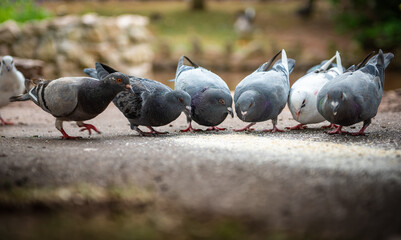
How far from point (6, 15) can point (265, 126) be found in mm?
8646

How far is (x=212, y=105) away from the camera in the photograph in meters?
4.80

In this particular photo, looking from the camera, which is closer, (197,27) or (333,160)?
(333,160)

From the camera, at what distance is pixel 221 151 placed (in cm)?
367

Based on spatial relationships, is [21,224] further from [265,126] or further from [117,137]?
[265,126]

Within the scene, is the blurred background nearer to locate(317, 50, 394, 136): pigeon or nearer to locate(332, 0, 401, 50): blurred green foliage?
locate(332, 0, 401, 50): blurred green foliage

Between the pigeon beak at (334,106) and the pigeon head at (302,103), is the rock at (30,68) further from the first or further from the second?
the pigeon beak at (334,106)

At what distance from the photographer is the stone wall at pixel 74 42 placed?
1055 centimetres

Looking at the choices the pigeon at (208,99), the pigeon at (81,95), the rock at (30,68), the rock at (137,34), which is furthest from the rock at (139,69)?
the pigeon at (81,95)

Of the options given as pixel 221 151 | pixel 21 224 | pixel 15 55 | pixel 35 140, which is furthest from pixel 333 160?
pixel 15 55

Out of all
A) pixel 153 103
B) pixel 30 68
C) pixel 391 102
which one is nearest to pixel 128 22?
pixel 30 68

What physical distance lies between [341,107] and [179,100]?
1586mm

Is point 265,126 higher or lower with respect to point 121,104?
lower

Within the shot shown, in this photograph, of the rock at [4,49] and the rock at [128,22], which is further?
the rock at [128,22]

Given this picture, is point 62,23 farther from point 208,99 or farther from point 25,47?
point 208,99
